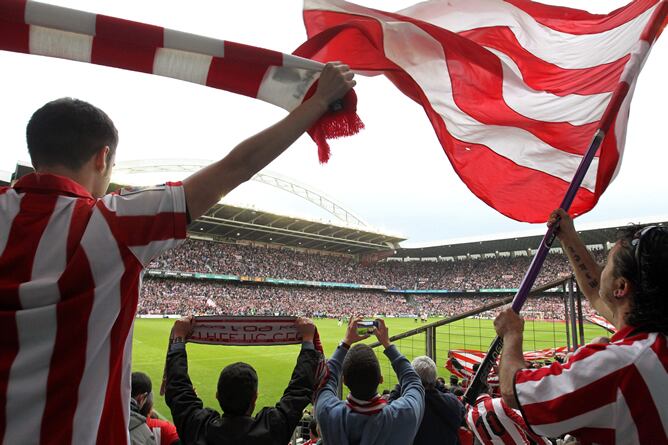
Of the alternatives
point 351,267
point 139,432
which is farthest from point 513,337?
point 351,267

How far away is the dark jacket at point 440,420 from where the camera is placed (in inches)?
91.4

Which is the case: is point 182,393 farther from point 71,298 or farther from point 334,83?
point 334,83

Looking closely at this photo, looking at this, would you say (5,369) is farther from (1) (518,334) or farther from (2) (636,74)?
(2) (636,74)

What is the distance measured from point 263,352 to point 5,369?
1536cm

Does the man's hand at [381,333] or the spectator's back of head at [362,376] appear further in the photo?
the man's hand at [381,333]

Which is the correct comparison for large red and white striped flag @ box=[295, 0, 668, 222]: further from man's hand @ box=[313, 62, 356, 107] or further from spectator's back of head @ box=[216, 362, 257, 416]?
spectator's back of head @ box=[216, 362, 257, 416]

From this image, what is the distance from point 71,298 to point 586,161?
2.23 metres

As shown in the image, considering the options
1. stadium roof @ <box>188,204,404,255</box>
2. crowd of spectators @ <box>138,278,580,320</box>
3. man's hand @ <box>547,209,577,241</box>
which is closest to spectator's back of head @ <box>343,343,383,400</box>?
man's hand @ <box>547,209,577,241</box>

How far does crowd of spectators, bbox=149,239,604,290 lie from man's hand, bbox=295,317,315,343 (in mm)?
35073

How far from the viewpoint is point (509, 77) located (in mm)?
2803

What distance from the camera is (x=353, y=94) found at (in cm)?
147

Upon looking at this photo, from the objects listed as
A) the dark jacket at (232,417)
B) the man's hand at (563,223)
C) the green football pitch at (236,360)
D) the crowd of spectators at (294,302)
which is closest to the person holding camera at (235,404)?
the dark jacket at (232,417)

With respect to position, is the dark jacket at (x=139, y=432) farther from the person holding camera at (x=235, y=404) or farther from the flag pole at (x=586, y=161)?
the flag pole at (x=586, y=161)

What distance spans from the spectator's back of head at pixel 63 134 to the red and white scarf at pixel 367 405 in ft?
5.07
